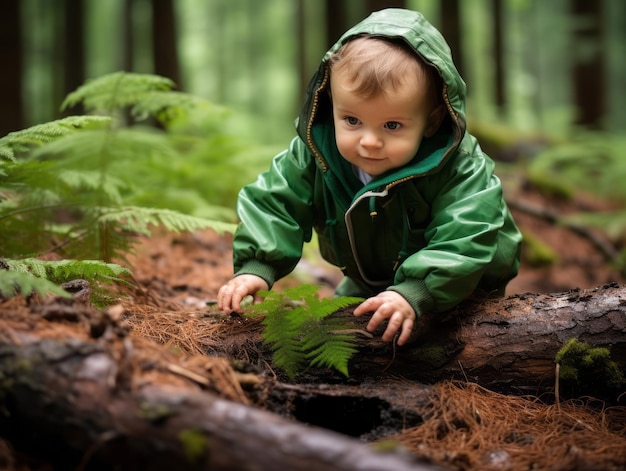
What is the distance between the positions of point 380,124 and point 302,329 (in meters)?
1.02

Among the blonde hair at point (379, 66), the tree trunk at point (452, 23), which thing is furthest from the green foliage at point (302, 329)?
the tree trunk at point (452, 23)

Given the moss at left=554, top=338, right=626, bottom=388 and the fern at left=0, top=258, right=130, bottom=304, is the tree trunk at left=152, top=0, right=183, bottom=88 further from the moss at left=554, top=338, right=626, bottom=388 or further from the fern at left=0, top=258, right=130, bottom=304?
the moss at left=554, top=338, right=626, bottom=388

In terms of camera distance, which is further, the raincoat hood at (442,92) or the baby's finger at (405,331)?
the raincoat hood at (442,92)

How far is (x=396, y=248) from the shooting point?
304 centimetres

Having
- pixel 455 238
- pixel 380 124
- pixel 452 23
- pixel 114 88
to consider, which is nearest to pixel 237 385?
pixel 455 238

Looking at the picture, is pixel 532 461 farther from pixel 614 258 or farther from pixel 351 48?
pixel 614 258

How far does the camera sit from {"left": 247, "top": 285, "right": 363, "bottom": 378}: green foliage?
236cm

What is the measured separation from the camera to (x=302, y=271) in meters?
5.21

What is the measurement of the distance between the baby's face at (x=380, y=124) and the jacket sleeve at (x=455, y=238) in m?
0.26

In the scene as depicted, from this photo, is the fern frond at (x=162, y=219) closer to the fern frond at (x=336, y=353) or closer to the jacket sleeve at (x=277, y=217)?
the jacket sleeve at (x=277, y=217)

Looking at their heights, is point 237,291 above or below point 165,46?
below

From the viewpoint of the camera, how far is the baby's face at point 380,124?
101 inches

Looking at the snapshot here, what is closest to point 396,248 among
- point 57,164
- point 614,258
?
point 57,164

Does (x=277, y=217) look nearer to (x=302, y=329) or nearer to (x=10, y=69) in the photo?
(x=302, y=329)
